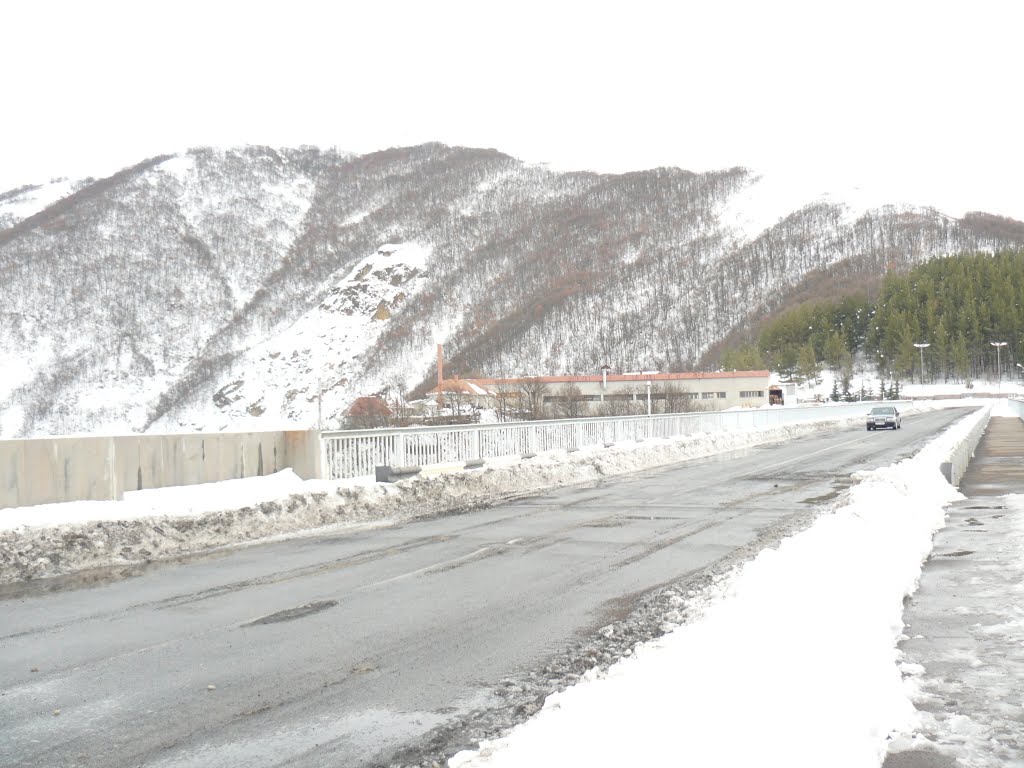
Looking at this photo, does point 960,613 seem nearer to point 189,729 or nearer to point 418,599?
point 418,599

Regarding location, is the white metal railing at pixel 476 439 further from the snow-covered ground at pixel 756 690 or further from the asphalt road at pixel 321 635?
the snow-covered ground at pixel 756 690

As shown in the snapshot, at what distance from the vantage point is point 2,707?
578cm

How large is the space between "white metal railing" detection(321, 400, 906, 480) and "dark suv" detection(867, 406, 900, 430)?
1551cm

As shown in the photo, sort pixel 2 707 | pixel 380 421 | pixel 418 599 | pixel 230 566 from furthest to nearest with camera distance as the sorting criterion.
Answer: pixel 380 421, pixel 230 566, pixel 418 599, pixel 2 707

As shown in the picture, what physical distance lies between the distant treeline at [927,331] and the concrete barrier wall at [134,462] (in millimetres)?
158068

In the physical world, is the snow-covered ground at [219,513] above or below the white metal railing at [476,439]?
below

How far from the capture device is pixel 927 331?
17850 centimetres

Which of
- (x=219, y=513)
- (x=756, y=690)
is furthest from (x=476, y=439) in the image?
(x=756, y=690)

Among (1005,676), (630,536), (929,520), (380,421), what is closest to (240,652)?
(1005,676)

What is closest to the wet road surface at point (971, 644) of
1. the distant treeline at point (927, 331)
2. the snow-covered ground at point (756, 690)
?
the snow-covered ground at point (756, 690)

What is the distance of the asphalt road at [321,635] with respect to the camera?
207 inches

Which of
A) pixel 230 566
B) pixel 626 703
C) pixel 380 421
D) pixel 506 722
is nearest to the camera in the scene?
pixel 626 703

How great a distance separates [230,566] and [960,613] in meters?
8.12

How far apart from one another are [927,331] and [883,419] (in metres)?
140
